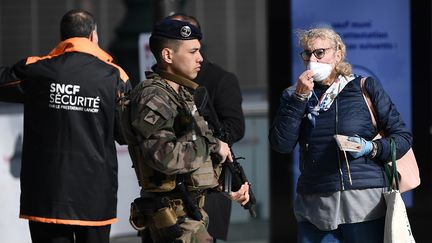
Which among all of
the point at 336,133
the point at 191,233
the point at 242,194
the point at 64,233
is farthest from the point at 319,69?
the point at 64,233

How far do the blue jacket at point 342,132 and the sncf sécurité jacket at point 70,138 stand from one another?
93cm

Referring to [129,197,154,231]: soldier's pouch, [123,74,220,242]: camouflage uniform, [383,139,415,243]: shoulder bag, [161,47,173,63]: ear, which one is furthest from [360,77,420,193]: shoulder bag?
[129,197,154,231]: soldier's pouch

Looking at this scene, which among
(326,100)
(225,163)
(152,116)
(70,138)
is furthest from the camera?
(70,138)

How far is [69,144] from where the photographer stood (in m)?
5.24

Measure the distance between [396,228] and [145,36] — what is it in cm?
360

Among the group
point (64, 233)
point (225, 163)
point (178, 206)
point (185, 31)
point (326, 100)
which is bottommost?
point (64, 233)

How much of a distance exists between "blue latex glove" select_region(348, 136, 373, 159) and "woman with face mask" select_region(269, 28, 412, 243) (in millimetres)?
22

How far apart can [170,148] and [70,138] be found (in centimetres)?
104

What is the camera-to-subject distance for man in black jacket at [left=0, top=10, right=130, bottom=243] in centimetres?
523

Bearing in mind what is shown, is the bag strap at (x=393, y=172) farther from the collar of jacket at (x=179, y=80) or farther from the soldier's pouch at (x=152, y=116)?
the soldier's pouch at (x=152, y=116)

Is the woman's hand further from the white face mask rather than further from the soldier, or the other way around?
the soldier

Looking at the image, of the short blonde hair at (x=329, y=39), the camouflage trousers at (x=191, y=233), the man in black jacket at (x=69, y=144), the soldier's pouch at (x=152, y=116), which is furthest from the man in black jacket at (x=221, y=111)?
the soldier's pouch at (x=152, y=116)

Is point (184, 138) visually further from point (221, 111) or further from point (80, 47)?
point (221, 111)

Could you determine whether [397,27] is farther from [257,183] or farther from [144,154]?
[144,154]
